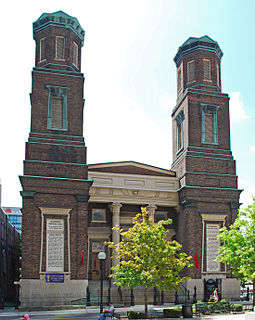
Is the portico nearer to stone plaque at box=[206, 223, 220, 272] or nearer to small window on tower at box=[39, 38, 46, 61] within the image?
stone plaque at box=[206, 223, 220, 272]

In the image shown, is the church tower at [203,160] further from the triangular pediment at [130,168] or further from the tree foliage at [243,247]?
the tree foliage at [243,247]

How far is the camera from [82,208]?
38750mm

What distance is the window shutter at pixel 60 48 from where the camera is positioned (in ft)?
140

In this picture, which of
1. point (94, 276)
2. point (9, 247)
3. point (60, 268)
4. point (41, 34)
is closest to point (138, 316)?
point (60, 268)

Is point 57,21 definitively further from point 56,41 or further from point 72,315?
point 72,315

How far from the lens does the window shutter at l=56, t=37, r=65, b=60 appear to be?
42.6 metres

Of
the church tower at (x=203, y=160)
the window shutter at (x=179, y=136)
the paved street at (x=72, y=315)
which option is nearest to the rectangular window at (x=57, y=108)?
the church tower at (x=203, y=160)

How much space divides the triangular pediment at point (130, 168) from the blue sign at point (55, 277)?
999 centimetres

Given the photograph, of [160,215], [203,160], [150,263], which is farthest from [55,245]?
[203,160]

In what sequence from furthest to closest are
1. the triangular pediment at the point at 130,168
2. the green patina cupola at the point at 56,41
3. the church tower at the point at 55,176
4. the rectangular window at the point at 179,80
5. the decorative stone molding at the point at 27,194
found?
the rectangular window at the point at 179,80 → the triangular pediment at the point at 130,168 → the green patina cupola at the point at 56,41 → the decorative stone molding at the point at 27,194 → the church tower at the point at 55,176

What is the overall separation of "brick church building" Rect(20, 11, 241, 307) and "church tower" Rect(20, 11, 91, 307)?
79mm

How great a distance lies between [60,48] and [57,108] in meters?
5.64

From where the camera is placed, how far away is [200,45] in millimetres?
45625

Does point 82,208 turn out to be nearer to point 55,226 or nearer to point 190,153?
point 55,226
